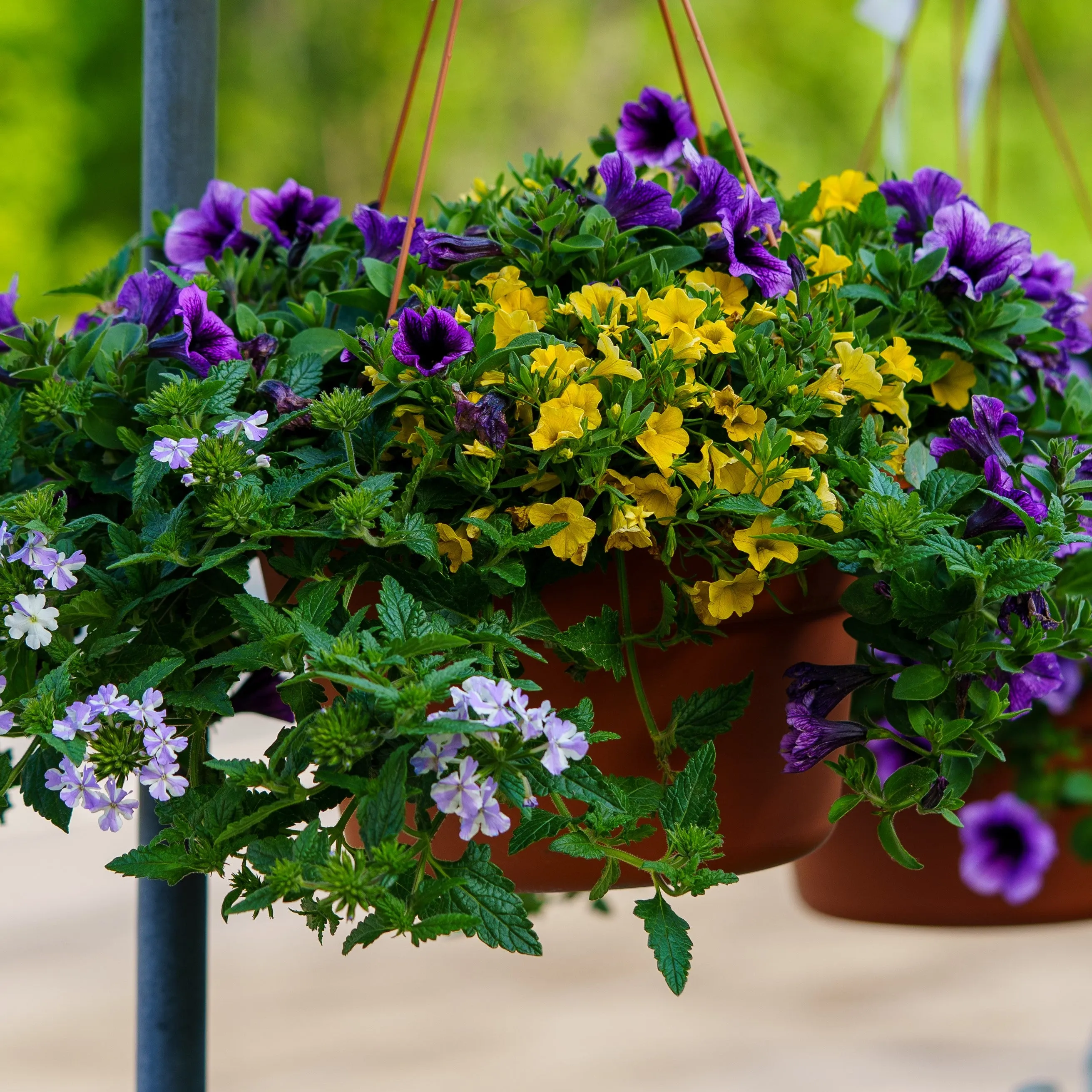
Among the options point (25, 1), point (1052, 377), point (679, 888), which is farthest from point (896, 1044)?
point (25, 1)

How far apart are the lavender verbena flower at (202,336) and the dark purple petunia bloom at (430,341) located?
0.09m

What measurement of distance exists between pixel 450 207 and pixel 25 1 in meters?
4.10

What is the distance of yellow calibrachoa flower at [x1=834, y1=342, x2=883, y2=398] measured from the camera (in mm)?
543

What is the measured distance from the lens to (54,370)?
0.58 meters

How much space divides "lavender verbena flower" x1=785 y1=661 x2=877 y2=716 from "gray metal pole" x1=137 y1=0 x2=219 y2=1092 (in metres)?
0.35

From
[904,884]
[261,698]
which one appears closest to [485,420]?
[261,698]

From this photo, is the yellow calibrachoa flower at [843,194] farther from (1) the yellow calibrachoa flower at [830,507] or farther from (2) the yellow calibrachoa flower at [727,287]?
(1) the yellow calibrachoa flower at [830,507]

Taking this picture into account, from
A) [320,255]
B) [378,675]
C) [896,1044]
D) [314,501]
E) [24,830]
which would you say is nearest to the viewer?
[378,675]

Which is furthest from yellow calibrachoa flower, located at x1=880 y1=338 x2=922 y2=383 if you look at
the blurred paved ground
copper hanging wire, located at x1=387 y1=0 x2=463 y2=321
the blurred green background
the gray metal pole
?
the blurred green background

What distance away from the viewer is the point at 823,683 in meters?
0.55

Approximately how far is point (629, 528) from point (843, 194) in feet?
0.98

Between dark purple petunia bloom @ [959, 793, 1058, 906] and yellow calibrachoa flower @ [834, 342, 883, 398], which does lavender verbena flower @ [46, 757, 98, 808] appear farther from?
dark purple petunia bloom @ [959, 793, 1058, 906]

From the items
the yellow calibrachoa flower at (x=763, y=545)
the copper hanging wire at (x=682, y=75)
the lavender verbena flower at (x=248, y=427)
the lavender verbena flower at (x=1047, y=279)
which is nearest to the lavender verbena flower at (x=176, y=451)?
the lavender verbena flower at (x=248, y=427)

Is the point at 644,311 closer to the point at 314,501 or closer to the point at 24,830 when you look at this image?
the point at 314,501
